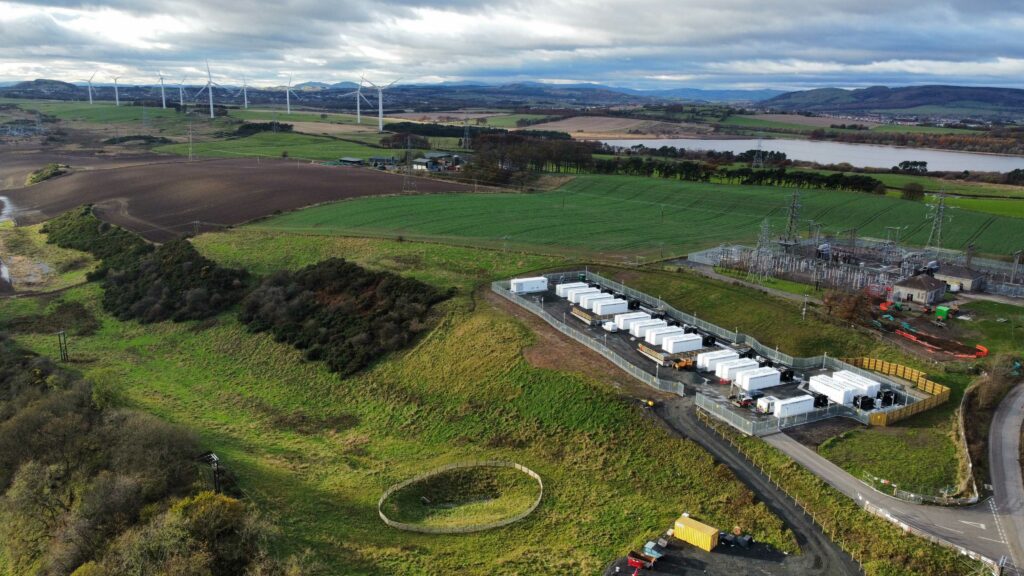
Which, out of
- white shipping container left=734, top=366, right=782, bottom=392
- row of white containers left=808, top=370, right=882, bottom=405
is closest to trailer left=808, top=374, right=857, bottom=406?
row of white containers left=808, top=370, right=882, bottom=405

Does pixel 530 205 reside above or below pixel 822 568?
above

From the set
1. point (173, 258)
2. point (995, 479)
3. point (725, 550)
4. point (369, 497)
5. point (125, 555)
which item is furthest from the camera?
point (173, 258)

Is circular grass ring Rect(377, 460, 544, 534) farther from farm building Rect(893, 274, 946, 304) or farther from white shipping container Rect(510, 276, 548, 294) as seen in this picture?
farm building Rect(893, 274, 946, 304)

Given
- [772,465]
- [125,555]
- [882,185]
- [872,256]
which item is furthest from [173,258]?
[882,185]

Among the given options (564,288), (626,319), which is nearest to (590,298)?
(564,288)

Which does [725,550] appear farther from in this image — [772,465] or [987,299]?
[987,299]

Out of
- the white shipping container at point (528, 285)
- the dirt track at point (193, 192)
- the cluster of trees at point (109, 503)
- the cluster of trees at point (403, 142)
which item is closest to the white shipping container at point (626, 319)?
the white shipping container at point (528, 285)

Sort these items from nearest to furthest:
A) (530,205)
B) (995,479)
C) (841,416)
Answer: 1. (995,479)
2. (841,416)
3. (530,205)
